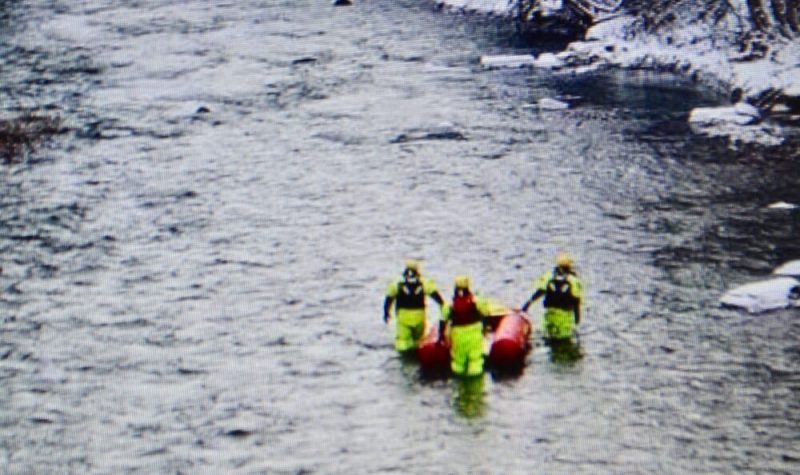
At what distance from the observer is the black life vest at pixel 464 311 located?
2047cm

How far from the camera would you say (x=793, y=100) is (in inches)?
1486

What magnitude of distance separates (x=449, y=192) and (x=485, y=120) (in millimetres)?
6921

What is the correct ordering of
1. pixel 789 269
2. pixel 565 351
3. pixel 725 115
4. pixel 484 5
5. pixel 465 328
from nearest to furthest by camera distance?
pixel 465 328, pixel 565 351, pixel 789 269, pixel 725 115, pixel 484 5

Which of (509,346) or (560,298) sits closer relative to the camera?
(509,346)

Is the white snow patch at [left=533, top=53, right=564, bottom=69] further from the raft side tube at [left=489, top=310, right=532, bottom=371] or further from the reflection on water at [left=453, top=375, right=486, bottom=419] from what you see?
the reflection on water at [left=453, top=375, right=486, bottom=419]

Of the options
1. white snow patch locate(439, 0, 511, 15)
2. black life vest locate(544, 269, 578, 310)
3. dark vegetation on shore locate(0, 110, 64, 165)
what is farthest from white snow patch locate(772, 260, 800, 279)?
white snow patch locate(439, 0, 511, 15)

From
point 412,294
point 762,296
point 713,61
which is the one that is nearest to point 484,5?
point 713,61

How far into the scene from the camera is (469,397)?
20.7 m

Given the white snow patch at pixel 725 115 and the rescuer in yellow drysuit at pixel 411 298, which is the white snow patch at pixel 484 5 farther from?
the rescuer in yellow drysuit at pixel 411 298

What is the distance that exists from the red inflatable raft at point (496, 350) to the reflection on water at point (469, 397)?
0.44m

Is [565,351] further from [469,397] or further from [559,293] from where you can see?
[469,397]

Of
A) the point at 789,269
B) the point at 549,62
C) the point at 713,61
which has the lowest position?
the point at 789,269

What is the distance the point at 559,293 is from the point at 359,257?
7.37 m

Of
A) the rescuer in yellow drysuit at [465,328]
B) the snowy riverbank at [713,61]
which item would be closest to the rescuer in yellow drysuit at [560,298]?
the rescuer in yellow drysuit at [465,328]
